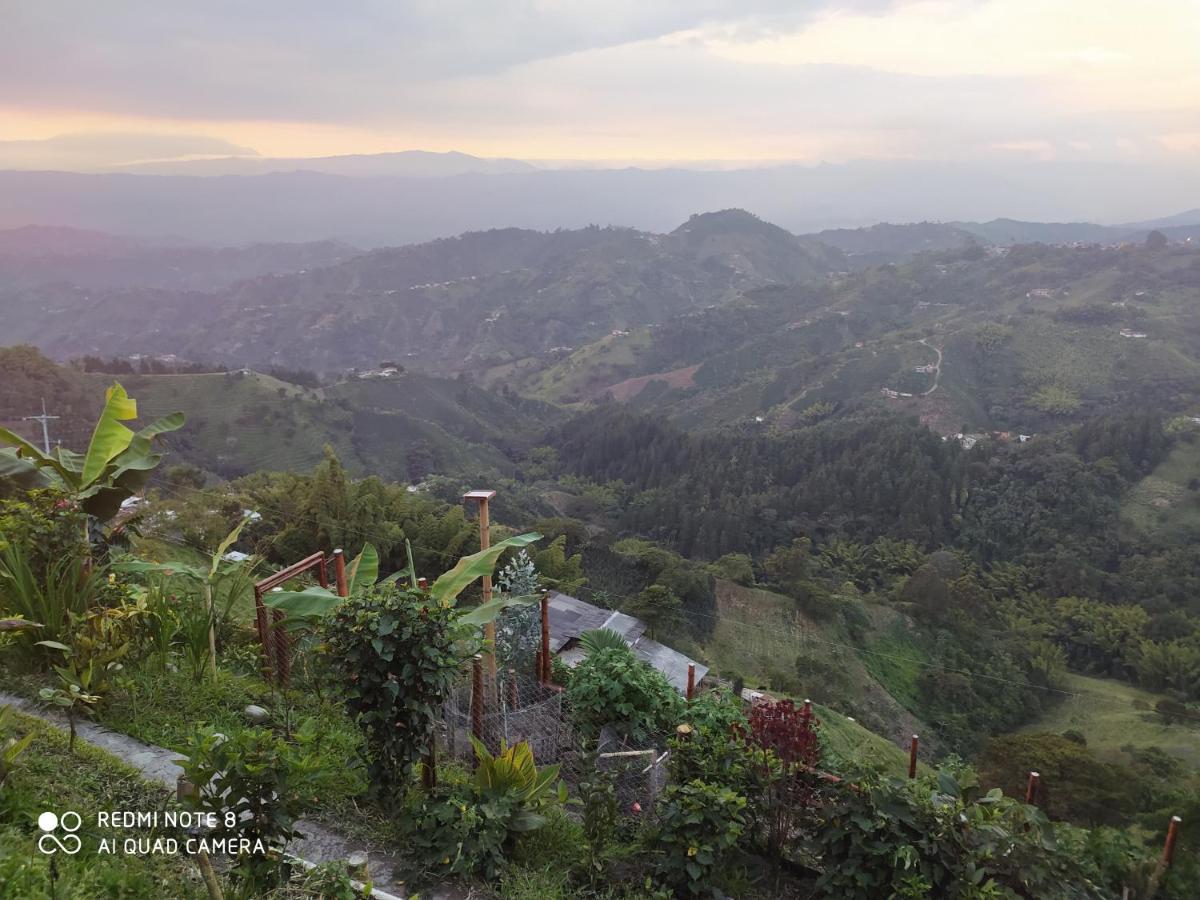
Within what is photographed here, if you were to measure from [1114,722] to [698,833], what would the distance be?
24396 mm

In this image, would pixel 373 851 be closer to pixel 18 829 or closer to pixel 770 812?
pixel 18 829

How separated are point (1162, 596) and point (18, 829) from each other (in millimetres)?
38586

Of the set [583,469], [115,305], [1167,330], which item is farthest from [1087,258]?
[115,305]

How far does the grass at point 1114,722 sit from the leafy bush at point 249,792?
1975 centimetres

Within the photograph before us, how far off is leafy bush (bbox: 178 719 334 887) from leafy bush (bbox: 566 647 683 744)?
2069mm

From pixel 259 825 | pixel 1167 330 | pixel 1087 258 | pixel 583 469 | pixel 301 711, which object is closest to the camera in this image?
pixel 259 825

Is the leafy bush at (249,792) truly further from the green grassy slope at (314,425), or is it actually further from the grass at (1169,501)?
the green grassy slope at (314,425)

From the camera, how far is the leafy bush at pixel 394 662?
10.0ft

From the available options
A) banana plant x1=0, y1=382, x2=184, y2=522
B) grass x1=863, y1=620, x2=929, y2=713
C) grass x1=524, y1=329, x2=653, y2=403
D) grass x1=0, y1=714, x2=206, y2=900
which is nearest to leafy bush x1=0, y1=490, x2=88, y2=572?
banana plant x1=0, y1=382, x2=184, y2=522

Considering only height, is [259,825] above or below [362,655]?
below

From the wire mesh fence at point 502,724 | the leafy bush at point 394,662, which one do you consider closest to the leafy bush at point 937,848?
the wire mesh fence at point 502,724

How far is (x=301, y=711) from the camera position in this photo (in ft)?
14.2

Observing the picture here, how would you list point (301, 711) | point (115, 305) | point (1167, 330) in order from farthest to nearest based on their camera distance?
point (115, 305) → point (1167, 330) → point (301, 711)

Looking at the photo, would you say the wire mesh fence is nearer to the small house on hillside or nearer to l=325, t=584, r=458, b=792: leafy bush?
l=325, t=584, r=458, b=792: leafy bush
